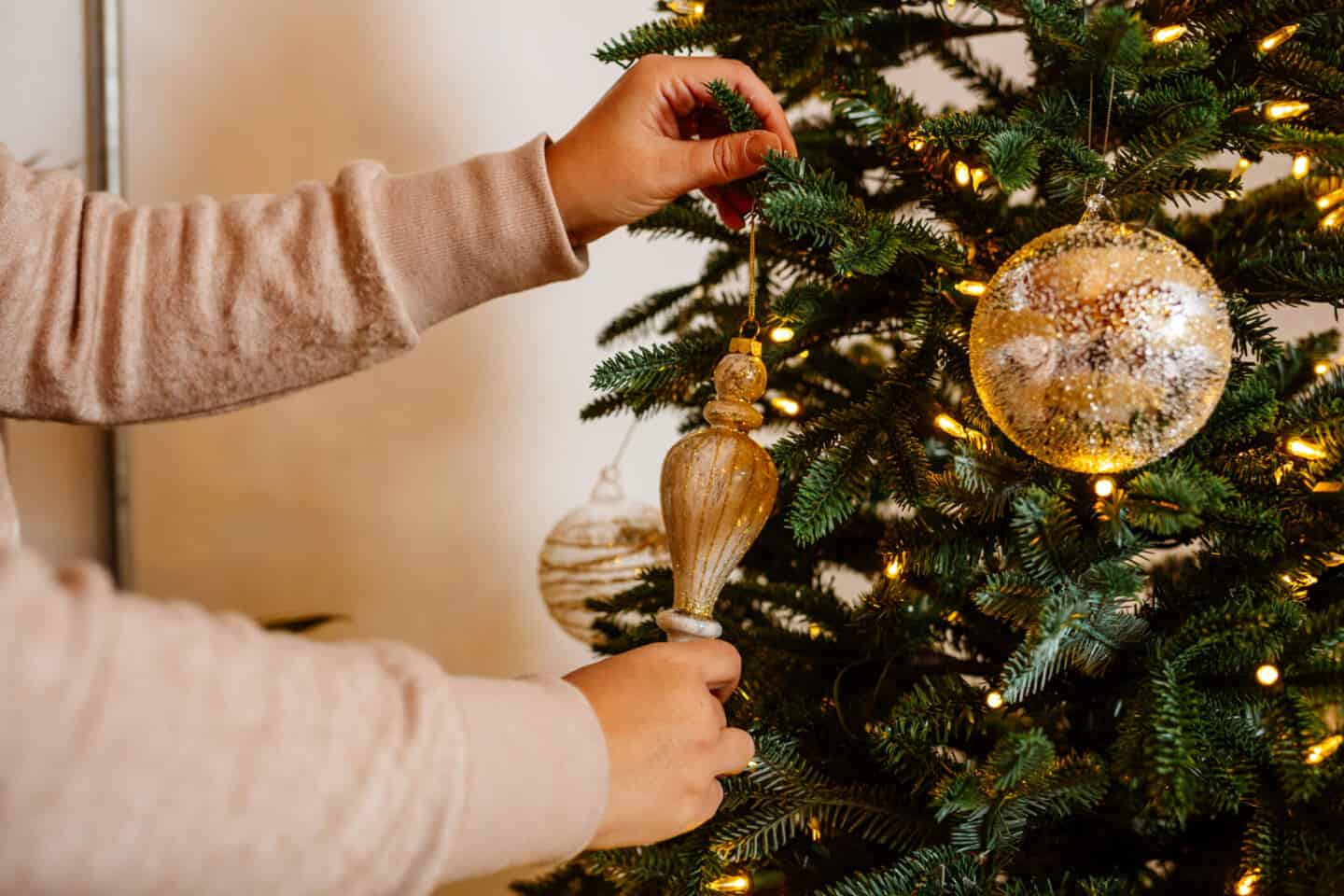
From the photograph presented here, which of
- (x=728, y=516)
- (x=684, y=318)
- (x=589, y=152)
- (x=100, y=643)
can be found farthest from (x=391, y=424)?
(x=100, y=643)

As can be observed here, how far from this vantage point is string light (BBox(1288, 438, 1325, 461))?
0.52m

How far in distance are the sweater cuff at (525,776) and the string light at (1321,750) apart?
33 cm

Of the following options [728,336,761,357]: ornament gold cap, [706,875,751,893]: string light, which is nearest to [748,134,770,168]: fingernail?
[728,336,761,357]: ornament gold cap

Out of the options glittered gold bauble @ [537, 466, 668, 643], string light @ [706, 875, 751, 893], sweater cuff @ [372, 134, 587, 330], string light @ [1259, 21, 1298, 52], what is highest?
string light @ [1259, 21, 1298, 52]

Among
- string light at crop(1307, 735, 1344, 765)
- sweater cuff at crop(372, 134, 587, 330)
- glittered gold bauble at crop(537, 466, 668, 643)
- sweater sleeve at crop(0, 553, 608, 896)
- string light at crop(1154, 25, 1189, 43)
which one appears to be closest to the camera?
sweater sleeve at crop(0, 553, 608, 896)

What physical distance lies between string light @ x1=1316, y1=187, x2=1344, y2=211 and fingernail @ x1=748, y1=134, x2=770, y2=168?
1.20ft

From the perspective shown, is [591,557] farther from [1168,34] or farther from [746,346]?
[1168,34]

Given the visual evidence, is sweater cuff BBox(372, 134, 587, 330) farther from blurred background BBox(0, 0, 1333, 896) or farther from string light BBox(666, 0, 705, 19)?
blurred background BBox(0, 0, 1333, 896)

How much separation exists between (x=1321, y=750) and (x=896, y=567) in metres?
0.22

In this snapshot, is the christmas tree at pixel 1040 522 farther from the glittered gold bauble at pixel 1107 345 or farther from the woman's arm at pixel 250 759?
the woman's arm at pixel 250 759

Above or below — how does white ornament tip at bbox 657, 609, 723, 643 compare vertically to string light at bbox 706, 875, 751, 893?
above

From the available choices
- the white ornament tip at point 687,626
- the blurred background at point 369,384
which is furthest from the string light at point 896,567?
the blurred background at point 369,384

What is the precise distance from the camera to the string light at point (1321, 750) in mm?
446

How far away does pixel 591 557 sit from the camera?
3.35ft
